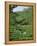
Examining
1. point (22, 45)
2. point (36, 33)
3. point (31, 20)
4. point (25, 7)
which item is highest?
point (25, 7)

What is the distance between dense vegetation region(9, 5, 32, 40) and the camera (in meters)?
0.98

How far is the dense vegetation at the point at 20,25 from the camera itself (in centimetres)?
98

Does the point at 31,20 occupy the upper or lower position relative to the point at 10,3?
lower

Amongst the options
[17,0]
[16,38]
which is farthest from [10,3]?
[16,38]

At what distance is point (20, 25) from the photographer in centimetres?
100

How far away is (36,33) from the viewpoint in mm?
1021

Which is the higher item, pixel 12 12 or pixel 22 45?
pixel 12 12

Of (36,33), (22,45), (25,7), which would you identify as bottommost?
(22,45)

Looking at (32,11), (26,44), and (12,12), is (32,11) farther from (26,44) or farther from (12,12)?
(26,44)

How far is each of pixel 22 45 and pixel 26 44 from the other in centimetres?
4

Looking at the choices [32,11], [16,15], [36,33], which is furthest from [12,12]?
[36,33]

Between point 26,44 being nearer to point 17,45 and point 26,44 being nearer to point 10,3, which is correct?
point 17,45

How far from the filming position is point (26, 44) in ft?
3.29
